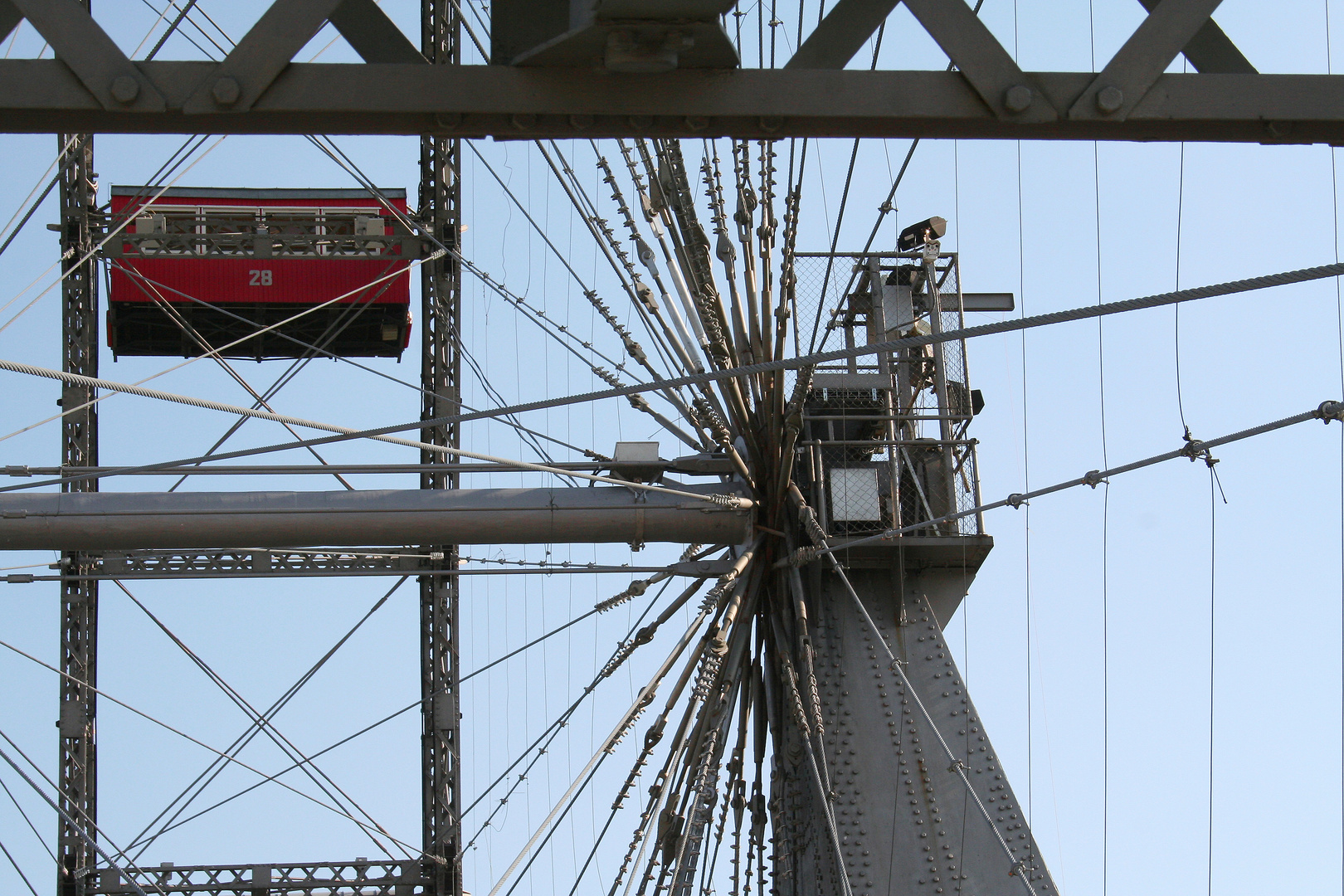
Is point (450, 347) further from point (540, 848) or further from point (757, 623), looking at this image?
point (540, 848)

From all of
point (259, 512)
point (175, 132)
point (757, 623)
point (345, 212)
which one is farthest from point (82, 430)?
point (175, 132)

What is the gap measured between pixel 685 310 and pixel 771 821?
13.2ft

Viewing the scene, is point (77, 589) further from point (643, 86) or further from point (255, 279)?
point (643, 86)

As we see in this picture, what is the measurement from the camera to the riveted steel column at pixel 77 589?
64.9ft

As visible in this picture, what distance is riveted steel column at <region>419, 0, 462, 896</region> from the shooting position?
20.3 meters

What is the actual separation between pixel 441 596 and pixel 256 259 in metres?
4.61

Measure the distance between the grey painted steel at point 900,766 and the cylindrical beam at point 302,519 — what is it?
1.66 meters

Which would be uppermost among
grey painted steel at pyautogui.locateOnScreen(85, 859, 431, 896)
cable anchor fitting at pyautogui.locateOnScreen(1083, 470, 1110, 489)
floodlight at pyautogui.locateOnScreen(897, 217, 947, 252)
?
floodlight at pyautogui.locateOnScreen(897, 217, 947, 252)

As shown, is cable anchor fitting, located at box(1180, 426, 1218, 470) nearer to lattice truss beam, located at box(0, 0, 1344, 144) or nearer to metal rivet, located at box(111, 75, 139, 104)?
lattice truss beam, located at box(0, 0, 1344, 144)

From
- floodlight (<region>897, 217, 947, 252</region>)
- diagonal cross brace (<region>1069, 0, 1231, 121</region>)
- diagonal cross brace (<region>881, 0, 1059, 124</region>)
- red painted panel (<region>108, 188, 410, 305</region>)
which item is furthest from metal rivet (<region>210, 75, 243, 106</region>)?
red painted panel (<region>108, 188, 410, 305</region>)

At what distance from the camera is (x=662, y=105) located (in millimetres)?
5719

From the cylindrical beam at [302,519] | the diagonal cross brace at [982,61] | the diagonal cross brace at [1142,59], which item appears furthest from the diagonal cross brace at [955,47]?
the cylindrical beam at [302,519]

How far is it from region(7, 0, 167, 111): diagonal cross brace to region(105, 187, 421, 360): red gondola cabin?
15.2 m

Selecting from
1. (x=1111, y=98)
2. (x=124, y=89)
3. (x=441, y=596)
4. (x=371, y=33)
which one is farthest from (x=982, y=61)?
(x=441, y=596)
